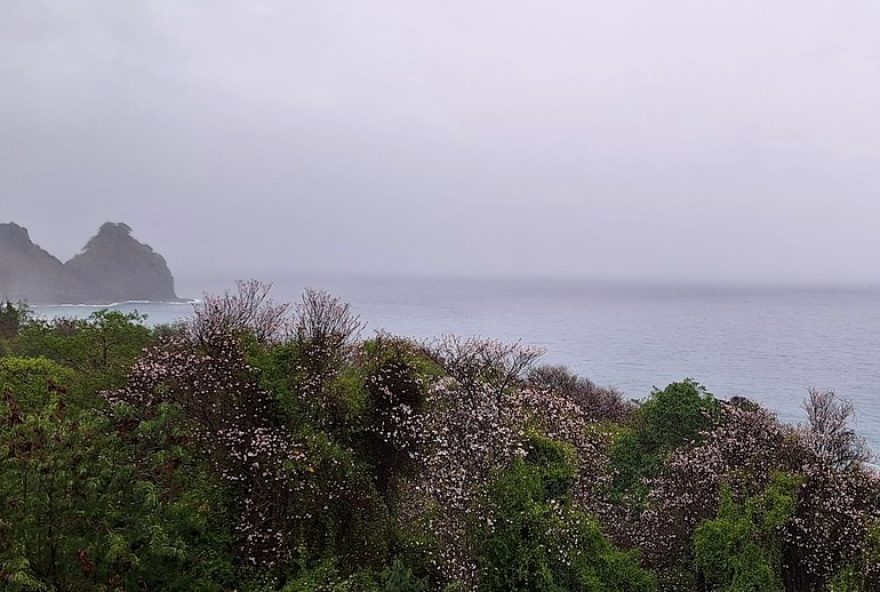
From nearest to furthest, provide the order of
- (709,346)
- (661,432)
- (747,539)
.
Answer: (747,539)
(661,432)
(709,346)

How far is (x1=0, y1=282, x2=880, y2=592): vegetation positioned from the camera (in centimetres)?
1439

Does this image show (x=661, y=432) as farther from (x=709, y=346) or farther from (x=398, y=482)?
(x=709, y=346)

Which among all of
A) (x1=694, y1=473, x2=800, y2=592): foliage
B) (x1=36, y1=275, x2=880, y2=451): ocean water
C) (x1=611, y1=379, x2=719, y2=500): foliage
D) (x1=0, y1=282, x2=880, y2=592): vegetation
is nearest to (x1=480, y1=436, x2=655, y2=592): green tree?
(x1=0, y1=282, x2=880, y2=592): vegetation

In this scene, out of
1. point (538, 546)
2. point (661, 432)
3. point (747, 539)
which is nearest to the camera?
point (538, 546)

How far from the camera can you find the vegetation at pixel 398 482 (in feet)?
47.2

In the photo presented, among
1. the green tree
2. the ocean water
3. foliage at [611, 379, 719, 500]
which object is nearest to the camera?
the green tree

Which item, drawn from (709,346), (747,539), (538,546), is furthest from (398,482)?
(709,346)

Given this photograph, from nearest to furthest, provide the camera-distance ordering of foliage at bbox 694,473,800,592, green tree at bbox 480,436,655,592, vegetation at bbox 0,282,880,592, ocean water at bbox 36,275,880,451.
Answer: vegetation at bbox 0,282,880,592 < foliage at bbox 694,473,800,592 < green tree at bbox 480,436,655,592 < ocean water at bbox 36,275,880,451

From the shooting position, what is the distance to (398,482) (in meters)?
18.6

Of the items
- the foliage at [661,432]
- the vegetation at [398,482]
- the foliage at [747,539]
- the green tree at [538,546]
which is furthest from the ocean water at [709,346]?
the green tree at [538,546]

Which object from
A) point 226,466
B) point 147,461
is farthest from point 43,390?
point 147,461

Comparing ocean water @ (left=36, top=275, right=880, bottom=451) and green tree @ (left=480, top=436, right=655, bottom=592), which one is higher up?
green tree @ (left=480, top=436, right=655, bottom=592)

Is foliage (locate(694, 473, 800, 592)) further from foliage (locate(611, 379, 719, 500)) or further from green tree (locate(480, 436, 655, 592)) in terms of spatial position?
foliage (locate(611, 379, 719, 500))

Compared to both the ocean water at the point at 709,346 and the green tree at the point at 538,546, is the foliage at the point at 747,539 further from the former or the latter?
the ocean water at the point at 709,346
